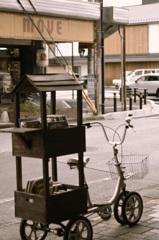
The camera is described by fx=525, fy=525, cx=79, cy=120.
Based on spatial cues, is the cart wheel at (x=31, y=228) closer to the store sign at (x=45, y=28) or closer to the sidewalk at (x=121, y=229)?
the sidewalk at (x=121, y=229)

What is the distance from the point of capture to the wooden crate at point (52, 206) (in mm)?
5199

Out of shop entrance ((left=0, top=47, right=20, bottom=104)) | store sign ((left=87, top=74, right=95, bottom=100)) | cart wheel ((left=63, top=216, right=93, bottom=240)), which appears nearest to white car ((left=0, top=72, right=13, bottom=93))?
shop entrance ((left=0, top=47, right=20, bottom=104))

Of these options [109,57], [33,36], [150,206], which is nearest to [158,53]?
[109,57]

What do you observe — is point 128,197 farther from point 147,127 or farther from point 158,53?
point 158,53

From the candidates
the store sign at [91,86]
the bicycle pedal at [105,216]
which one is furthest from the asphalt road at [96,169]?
the store sign at [91,86]

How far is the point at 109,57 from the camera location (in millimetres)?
58469

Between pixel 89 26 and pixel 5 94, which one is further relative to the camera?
pixel 5 94

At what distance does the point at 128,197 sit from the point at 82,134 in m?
1.11

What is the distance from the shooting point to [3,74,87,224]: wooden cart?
5164mm

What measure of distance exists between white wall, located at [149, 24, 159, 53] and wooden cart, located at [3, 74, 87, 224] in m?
52.2

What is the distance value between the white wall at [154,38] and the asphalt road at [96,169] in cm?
4137

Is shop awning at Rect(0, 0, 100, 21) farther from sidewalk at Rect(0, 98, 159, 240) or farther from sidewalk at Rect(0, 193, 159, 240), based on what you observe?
sidewalk at Rect(0, 193, 159, 240)

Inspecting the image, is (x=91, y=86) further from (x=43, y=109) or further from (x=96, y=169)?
(x=43, y=109)

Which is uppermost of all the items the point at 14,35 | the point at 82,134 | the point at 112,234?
the point at 14,35
